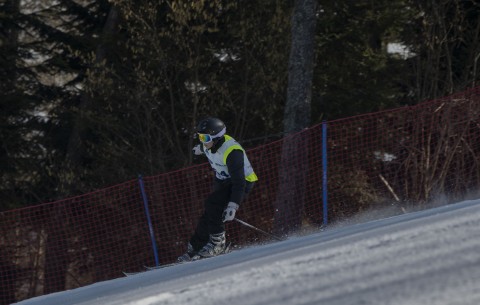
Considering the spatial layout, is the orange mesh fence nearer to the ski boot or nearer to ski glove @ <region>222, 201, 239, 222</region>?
the ski boot

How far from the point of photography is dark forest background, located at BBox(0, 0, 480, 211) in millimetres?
13461

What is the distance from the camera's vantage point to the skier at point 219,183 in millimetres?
6859

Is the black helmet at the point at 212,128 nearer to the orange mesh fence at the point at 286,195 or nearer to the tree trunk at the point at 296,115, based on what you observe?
the orange mesh fence at the point at 286,195

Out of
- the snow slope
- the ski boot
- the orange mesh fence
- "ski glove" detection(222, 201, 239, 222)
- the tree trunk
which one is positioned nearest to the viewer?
the snow slope

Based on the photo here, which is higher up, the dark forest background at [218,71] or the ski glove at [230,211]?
the dark forest background at [218,71]

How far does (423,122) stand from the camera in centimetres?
1002

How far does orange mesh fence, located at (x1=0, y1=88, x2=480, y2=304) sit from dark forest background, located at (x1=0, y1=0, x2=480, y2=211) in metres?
2.35

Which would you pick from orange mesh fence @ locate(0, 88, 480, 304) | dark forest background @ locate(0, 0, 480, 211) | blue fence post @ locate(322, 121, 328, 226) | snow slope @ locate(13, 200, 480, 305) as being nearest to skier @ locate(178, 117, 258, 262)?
blue fence post @ locate(322, 121, 328, 226)

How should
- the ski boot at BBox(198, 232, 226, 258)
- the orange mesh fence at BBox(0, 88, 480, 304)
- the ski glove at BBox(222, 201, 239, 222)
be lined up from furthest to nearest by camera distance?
1. the orange mesh fence at BBox(0, 88, 480, 304)
2. the ski boot at BBox(198, 232, 226, 258)
3. the ski glove at BBox(222, 201, 239, 222)

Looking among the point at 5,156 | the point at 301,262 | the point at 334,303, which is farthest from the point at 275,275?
the point at 5,156

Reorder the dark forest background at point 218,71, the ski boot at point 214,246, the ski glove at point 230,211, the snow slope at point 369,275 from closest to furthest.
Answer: the snow slope at point 369,275
the ski glove at point 230,211
the ski boot at point 214,246
the dark forest background at point 218,71

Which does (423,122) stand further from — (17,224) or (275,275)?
(275,275)

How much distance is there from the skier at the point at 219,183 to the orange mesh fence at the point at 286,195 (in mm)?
1961

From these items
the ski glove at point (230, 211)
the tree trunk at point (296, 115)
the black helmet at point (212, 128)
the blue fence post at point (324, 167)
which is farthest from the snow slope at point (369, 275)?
the tree trunk at point (296, 115)
